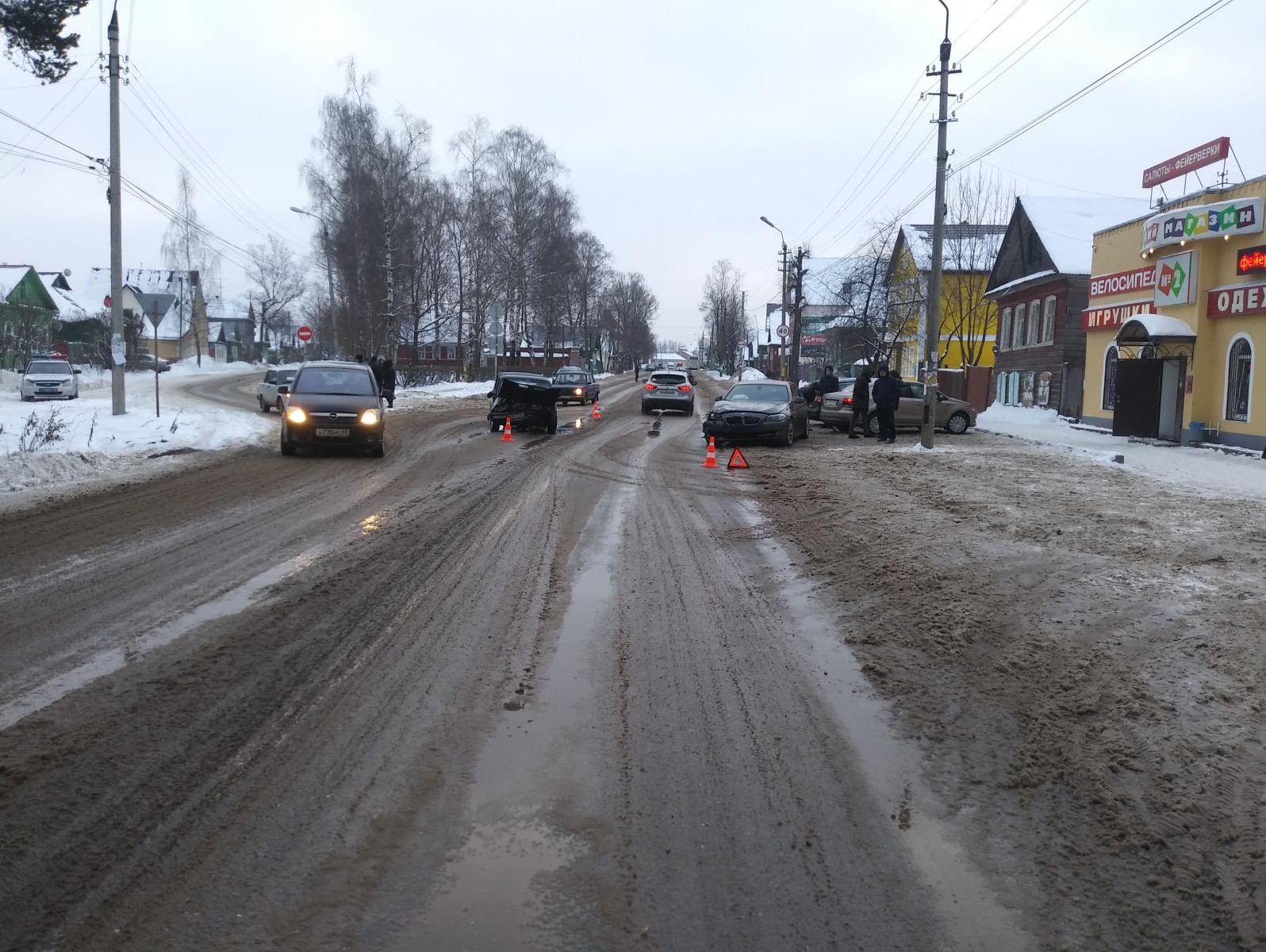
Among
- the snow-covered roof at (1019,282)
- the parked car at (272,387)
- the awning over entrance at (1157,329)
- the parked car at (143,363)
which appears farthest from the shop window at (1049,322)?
the parked car at (143,363)

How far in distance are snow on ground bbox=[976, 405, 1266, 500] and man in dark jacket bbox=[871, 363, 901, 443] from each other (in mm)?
4000

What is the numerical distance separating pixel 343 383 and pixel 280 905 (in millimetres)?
16432

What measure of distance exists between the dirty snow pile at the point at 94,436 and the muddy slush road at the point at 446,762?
18.4 ft

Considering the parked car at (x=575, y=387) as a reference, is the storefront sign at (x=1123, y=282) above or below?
above

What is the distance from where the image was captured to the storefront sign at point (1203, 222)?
21578 millimetres

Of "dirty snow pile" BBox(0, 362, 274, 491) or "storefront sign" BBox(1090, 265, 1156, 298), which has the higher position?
"storefront sign" BBox(1090, 265, 1156, 298)

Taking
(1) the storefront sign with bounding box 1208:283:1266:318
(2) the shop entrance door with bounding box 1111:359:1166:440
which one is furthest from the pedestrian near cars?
(1) the storefront sign with bounding box 1208:283:1266:318

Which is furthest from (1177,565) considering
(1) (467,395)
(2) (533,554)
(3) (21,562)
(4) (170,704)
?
(1) (467,395)

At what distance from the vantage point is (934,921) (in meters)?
3.39

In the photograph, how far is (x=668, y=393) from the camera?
118ft

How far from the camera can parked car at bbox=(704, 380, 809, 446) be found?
74.4ft

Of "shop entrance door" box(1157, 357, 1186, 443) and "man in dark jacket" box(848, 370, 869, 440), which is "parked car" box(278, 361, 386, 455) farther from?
"shop entrance door" box(1157, 357, 1186, 443)

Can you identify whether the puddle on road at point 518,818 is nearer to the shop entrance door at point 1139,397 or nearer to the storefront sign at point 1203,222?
the storefront sign at point 1203,222

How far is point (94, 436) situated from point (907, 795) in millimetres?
19043
